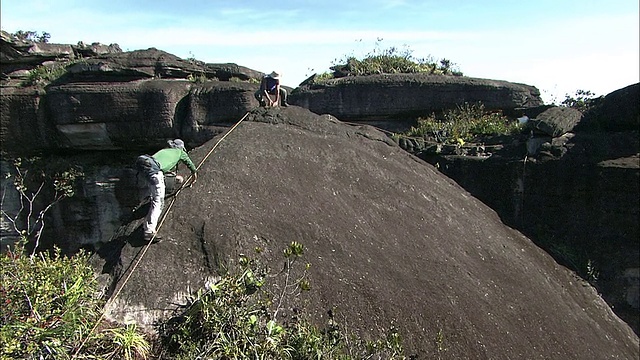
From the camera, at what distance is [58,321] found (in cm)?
375

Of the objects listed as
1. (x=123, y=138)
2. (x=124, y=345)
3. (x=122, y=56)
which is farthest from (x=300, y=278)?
(x=122, y=56)

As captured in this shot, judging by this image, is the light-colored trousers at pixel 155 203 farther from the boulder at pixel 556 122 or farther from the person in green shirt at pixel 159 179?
the boulder at pixel 556 122

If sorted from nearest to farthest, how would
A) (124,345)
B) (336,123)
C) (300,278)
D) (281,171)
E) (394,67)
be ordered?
(124,345), (300,278), (281,171), (336,123), (394,67)

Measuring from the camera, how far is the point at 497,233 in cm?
718

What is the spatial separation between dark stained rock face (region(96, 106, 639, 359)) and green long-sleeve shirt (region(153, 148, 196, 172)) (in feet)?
0.99

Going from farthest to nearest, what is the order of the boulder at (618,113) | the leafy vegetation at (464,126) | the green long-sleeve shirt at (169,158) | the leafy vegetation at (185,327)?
the leafy vegetation at (464,126) < the boulder at (618,113) < the green long-sleeve shirt at (169,158) < the leafy vegetation at (185,327)

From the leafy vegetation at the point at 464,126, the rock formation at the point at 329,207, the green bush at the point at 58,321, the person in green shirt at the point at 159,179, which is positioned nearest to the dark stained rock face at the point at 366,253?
the rock formation at the point at 329,207

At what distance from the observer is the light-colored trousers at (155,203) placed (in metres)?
4.73

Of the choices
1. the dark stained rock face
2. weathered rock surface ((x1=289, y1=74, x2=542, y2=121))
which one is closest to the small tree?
weathered rock surface ((x1=289, y1=74, x2=542, y2=121))

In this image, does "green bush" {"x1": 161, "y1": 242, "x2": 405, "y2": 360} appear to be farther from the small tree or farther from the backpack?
the small tree

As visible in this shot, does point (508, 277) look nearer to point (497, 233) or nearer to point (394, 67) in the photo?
point (497, 233)

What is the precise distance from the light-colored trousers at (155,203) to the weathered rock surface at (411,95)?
29.6 feet

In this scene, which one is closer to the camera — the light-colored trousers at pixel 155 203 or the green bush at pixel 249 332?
the green bush at pixel 249 332

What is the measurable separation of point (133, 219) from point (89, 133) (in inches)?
297
